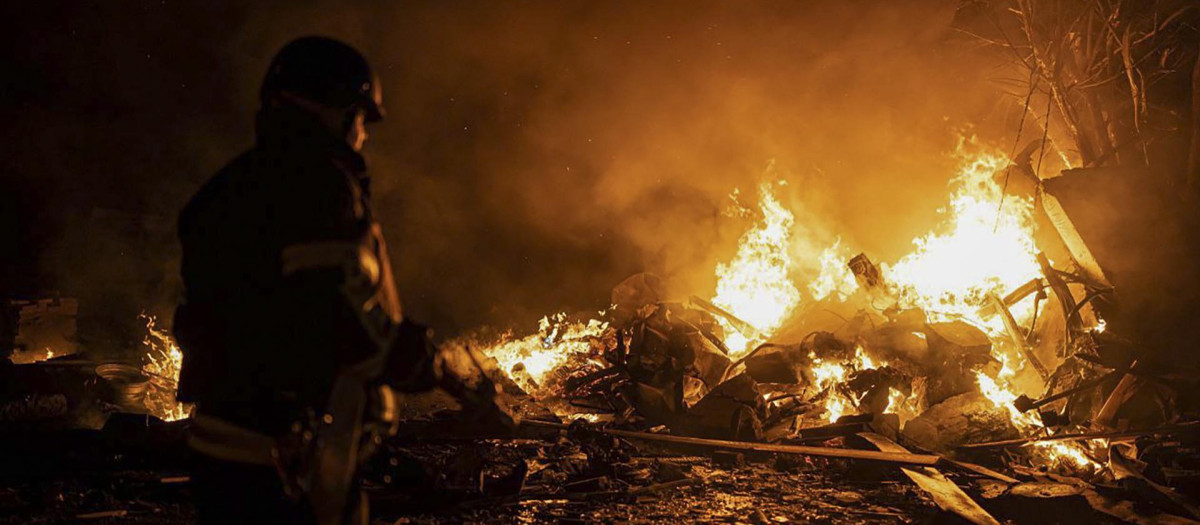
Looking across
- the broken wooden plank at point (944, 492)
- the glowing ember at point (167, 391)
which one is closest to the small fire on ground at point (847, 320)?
the broken wooden plank at point (944, 492)

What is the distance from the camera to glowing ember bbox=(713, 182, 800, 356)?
34.5ft

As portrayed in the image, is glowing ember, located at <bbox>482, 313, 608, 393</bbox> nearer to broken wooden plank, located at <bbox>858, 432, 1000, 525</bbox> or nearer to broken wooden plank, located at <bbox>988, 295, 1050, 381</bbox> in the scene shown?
broken wooden plank, located at <bbox>858, 432, 1000, 525</bbox>

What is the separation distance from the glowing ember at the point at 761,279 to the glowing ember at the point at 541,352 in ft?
7.23

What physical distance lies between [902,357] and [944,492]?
2954 millimetres

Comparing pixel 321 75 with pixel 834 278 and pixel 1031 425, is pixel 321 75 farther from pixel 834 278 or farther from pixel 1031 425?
pixel 834 278

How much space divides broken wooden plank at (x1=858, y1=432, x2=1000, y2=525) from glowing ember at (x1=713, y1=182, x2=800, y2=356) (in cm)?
390

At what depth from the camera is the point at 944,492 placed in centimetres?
537

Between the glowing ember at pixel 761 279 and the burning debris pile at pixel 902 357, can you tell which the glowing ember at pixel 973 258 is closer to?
the burning debris pile at pixel 902 357

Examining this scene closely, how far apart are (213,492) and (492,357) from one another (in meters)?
8.12

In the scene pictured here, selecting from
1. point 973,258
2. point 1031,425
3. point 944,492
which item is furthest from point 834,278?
point 944,492

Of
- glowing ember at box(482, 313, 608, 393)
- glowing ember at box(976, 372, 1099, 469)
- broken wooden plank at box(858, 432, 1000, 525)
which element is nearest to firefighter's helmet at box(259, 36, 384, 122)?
broken wooden plank at box(858, 432, 1000, 525)

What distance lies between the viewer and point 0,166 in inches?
447

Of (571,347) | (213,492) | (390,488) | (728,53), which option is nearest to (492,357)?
(571,347)

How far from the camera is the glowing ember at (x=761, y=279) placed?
34.5ft
